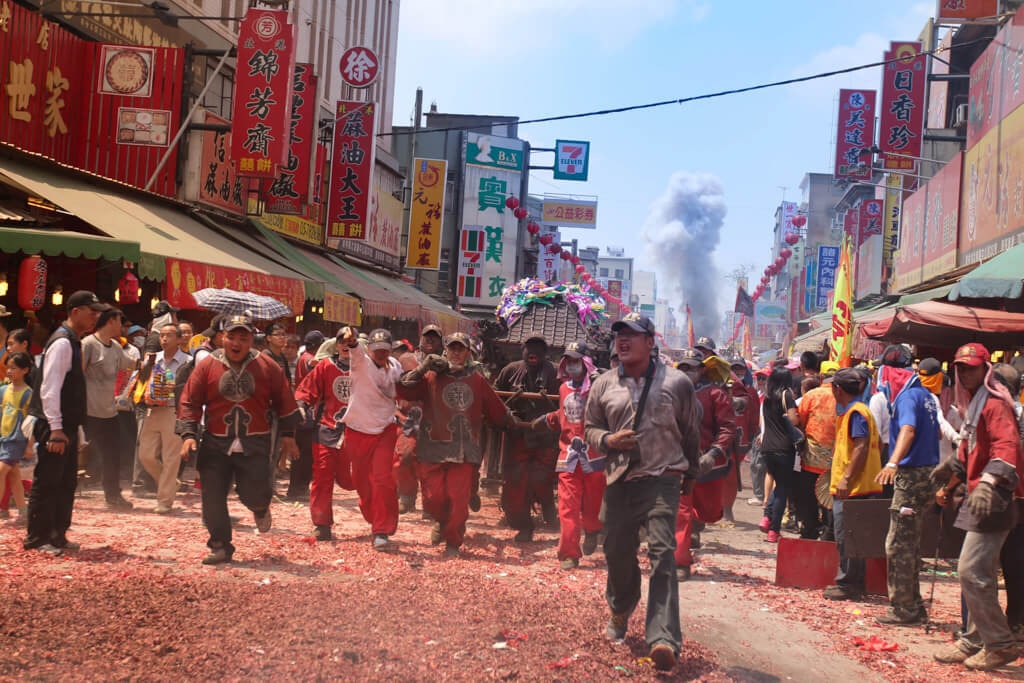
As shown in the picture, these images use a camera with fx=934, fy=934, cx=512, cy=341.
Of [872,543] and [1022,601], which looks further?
[872,543]

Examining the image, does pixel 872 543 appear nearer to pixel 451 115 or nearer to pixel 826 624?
pixel 826 624

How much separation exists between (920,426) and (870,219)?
110 feet

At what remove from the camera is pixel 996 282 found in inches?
386

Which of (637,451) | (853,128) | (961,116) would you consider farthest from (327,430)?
(853,128)

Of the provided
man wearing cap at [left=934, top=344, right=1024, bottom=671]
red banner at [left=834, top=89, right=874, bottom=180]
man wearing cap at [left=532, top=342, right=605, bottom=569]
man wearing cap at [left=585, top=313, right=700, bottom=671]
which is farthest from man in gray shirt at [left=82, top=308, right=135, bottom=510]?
red banner at [left=834, top=89, right=874, bottom=180]

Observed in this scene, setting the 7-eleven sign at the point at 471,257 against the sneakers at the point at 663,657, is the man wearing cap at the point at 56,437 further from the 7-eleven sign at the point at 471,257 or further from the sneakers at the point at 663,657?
the 7-eleven sign at the point at 471,257

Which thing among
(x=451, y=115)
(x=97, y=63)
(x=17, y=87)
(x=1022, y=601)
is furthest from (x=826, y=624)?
(x=451, y=115)

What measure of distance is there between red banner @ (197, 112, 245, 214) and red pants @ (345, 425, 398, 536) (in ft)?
33.3

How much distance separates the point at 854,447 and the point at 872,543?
2.54ft

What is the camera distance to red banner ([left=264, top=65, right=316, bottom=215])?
19.1m

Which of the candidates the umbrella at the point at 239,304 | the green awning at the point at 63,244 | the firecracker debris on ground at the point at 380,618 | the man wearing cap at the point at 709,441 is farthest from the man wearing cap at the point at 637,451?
the green awning at the point at 63,244

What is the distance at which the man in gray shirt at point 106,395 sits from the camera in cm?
914

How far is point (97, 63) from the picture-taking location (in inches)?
Result: 594

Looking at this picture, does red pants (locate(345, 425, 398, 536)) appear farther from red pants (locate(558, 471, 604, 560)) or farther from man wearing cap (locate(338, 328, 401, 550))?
red pants (locate(558, 471, 604, 560))
